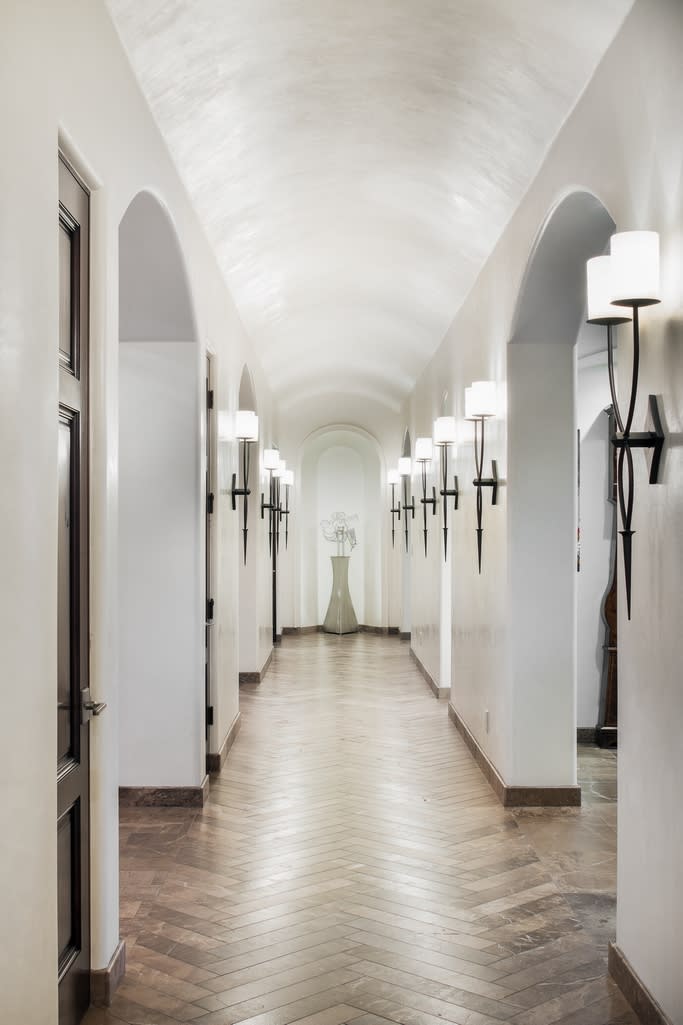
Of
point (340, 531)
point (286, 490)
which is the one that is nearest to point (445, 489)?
point (286, 490)

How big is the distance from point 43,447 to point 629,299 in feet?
5.96

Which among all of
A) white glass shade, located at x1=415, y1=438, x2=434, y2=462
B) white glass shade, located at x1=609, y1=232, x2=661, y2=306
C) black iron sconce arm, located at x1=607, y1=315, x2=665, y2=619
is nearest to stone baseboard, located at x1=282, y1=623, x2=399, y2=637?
white glass shade, located at x1=415, y1=438, x2=434, y2=462

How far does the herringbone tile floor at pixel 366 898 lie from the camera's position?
130 inches

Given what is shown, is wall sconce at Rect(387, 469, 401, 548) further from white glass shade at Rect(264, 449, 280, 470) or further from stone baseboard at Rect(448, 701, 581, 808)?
stone baseboard at Rect(448, 701, 581, 808)

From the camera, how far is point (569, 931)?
3.91m

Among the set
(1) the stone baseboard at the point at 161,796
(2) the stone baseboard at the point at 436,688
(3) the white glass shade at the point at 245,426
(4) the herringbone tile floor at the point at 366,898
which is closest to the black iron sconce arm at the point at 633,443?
(4) the herringbone tile floor at the point at 366,898

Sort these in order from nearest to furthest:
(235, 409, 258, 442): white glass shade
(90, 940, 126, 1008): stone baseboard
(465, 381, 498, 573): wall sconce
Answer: (90, 940, 126, 1008): stone baseboard < (465, 381, 498, 573): wall sconce < (235, 409, 258, 442): white glass shade

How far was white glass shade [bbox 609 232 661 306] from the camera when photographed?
2871 mm

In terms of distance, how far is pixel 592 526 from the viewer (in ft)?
24.3

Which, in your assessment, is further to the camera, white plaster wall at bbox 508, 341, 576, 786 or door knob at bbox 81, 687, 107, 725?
white plaster wall at bbox 508, 341, 576, 786

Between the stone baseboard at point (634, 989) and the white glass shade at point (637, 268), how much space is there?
88.3 inches

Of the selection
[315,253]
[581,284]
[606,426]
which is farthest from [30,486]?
[606,426]

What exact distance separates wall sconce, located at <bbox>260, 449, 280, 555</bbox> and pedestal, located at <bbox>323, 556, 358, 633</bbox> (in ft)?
9.61

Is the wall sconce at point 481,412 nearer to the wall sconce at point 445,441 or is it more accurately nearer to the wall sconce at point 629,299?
the wall sconce at point 445,441
